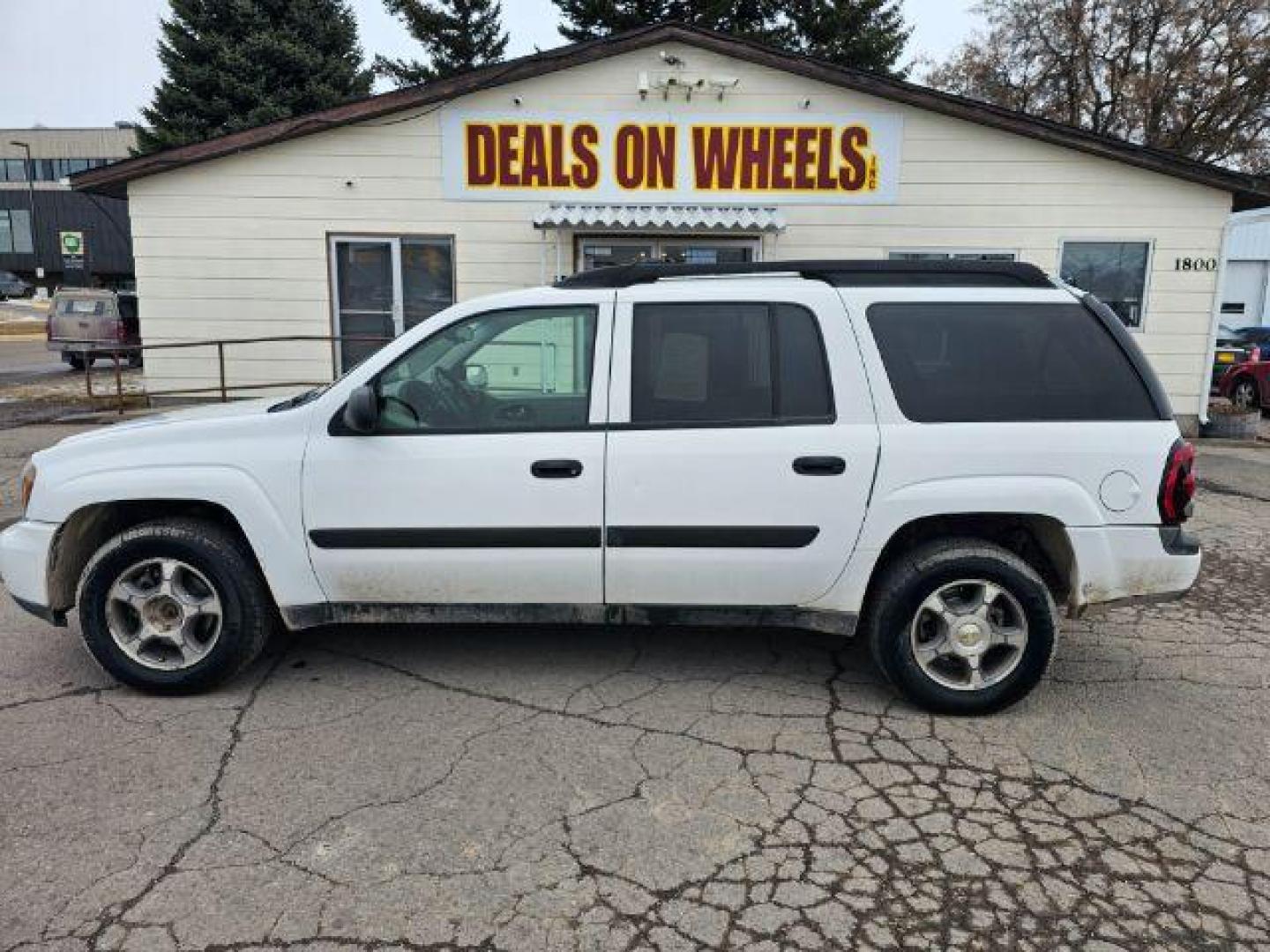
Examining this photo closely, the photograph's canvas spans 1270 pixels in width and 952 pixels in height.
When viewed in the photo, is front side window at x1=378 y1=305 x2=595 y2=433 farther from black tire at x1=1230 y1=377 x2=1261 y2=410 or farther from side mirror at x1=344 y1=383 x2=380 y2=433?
black tire at x1=1230 y1=377 x2=1261 y2=410

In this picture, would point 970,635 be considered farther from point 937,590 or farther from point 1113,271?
point 1113,271

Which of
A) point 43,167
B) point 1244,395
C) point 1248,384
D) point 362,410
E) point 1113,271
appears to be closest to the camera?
point 362,410

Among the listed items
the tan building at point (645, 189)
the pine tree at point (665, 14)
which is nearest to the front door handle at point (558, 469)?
the tan building at point (645, 189)

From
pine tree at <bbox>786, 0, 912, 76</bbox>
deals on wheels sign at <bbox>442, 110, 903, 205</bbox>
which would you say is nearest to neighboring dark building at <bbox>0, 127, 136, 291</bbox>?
pine tree at <bbox>786, 0, 912, 76</bbox>

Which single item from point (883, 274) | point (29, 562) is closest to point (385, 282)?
point (29, 562)

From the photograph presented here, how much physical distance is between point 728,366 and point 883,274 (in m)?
0.77

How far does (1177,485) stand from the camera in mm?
3441

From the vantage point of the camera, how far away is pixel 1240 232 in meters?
24.9

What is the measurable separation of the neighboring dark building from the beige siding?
44.4 metres

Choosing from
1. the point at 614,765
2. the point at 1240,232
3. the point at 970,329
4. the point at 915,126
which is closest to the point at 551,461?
the point at 614,765

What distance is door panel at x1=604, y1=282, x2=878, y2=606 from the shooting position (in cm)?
348

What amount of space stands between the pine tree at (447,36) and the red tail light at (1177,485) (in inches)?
1108

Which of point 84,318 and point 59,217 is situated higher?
point 59,217

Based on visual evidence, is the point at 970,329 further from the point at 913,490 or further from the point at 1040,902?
the point at 1040,902
